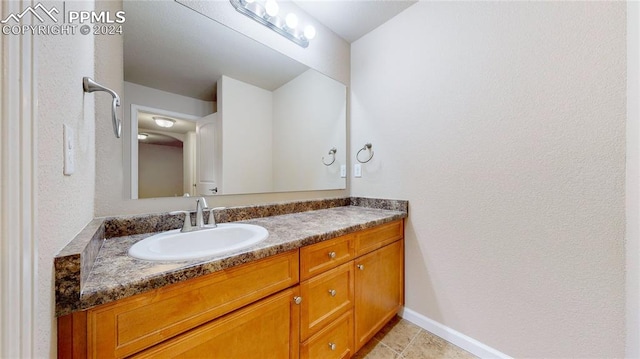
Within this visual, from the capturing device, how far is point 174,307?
2.13 feet

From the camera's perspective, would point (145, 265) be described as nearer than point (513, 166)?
Yes

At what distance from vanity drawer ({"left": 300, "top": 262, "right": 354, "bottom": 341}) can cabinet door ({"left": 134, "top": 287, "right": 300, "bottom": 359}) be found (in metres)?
0.05

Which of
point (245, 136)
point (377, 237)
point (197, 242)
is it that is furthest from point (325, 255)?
point (245, 136)

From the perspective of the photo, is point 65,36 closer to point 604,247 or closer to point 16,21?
point 16,21

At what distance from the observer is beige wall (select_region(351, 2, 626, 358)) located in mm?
959

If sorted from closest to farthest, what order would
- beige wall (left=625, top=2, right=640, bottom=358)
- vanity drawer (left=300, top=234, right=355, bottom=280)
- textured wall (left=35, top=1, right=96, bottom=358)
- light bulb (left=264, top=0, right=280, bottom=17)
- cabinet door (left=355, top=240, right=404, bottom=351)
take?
textured wall (left=35, top=1, right=96, bottom=358) → beige wall (left=625, top=2, right=640, bottom=358) → vanity drawer (left=300, top=234, right=355, bottom=280) → cabinet door (left=355, top=240, right=404, bottom=351) → light bulb (left=264, top=0, right=280, bottom=17)

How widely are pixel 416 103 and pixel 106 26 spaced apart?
167 centimetres

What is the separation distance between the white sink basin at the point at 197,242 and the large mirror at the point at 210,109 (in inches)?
9.7

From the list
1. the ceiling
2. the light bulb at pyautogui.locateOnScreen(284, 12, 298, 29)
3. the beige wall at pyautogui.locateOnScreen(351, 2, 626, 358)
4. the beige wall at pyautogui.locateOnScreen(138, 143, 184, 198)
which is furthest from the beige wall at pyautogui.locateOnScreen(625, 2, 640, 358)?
the beige wall at pyautogui.locateOnScreen(138, 143, 184, 198)

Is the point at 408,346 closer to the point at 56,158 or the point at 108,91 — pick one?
the point at 56,158

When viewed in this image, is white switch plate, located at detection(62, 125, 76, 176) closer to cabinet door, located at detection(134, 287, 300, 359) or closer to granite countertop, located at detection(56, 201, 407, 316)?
granite countertop, located at detection(56, 201, 407, 316)

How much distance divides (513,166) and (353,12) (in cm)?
143

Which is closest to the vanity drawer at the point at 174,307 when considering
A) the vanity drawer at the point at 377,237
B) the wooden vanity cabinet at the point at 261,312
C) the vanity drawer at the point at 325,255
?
the wooden vanity cabinet at the point at 261,312

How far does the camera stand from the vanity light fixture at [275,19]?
4.39ft
